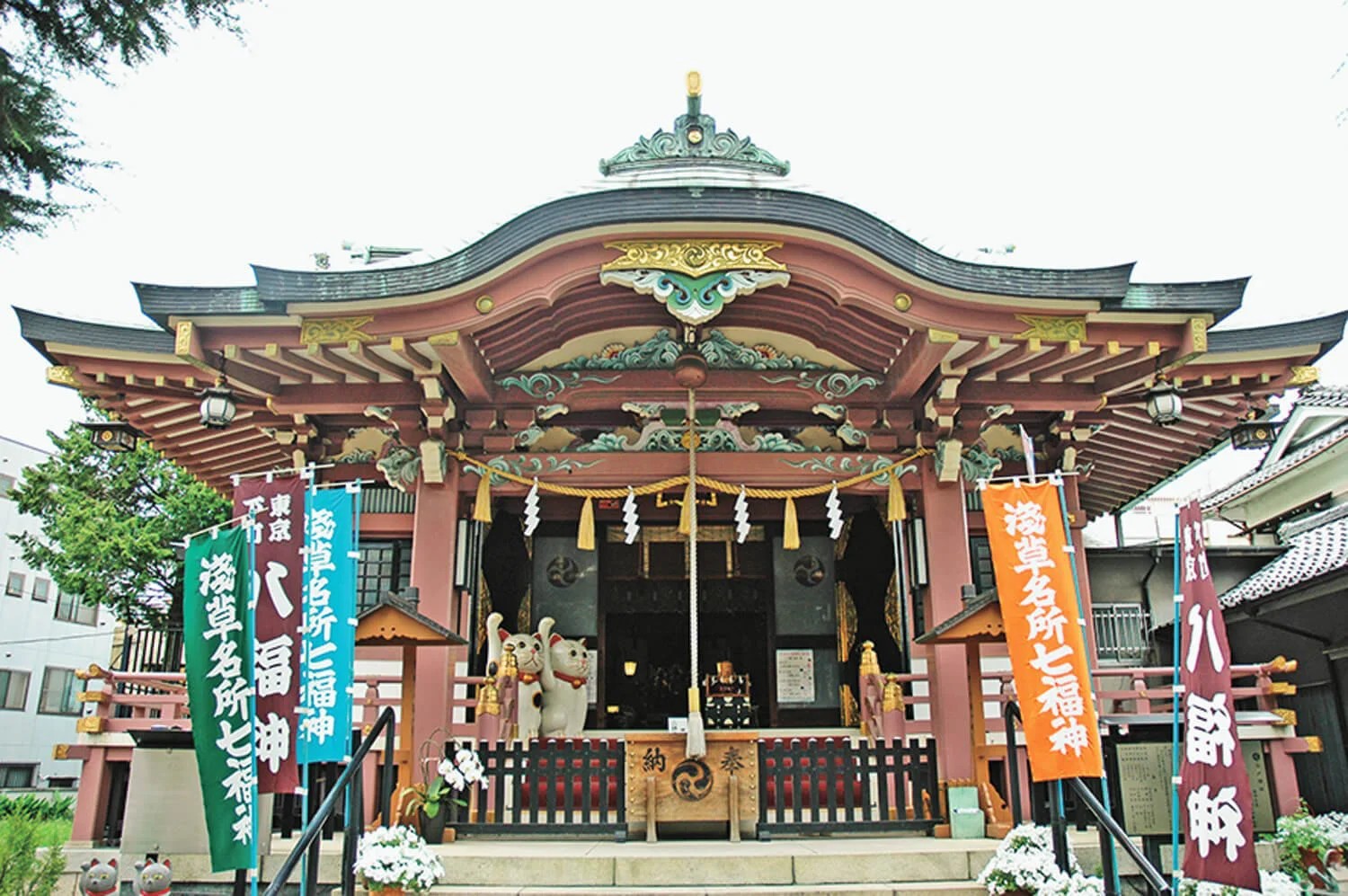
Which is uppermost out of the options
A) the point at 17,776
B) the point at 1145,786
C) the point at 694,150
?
the point at 694,150

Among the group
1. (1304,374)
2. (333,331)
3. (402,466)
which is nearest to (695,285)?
(333,331)

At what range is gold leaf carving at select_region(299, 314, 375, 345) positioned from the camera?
8.09 metres

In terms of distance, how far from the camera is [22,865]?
18.4ft

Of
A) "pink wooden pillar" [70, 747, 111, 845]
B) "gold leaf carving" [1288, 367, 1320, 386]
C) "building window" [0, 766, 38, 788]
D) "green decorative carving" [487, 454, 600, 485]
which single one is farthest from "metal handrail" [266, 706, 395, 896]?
"building window" [0, 766, 38, 788]

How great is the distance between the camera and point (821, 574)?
12922 millimetres

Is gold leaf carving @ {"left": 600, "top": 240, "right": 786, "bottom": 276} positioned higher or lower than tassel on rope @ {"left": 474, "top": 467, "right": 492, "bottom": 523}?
higher

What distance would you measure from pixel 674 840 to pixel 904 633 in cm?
336

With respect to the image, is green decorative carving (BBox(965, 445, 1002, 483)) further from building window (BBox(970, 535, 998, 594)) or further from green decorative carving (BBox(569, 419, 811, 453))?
green decorative carving (BBox(569, 419, 811, 453))

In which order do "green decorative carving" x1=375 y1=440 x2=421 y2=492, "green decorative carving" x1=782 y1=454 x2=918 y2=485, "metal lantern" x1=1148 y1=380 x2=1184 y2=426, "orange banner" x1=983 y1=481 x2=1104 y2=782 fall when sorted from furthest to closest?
"green decorative carving" x1=782 y1=454 x2=918 y2=485 → "green decorative carving" x1=375 y1=440 x2=421 y2=492 → "metal lantern" x1=1148 y1=380 x2=1184 y2=426 → "orange banner" x1=983 y1=481 x2=1104 y2=782

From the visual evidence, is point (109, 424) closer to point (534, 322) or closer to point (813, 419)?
point (534, 322)

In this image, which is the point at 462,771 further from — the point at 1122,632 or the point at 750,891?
the point at 1122,632

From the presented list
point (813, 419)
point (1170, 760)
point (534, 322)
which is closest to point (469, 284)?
point (534, 322)

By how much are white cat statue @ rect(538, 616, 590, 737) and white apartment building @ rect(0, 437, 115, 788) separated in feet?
78.0

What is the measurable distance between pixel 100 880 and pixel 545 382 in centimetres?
529
